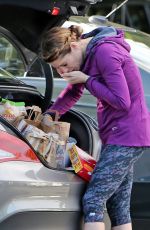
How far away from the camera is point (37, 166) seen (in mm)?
2967

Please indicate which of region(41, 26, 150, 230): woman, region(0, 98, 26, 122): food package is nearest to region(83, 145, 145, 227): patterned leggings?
region(41, 26, 150, 230): woman

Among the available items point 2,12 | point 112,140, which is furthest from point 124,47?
point 2,12

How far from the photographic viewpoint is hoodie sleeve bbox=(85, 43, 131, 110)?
300 cm

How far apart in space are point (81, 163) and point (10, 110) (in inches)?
23.5

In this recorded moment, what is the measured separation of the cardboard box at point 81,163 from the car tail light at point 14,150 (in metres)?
0.22

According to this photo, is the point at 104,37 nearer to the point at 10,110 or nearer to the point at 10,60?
the point at 10,110

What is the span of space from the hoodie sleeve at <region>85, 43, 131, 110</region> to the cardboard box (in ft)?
1.07

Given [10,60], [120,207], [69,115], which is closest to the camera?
[120,207]

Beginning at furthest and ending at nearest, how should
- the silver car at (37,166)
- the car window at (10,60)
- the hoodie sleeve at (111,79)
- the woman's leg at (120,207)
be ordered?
the car window at (10,60) → the woman's leg at (120,207) → the hoodie sleeve at (111,79) → the silver car at (37,166)

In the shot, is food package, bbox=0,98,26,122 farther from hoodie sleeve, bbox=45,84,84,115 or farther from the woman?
the woman

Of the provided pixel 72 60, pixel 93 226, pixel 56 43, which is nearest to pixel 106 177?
pixel 93 226

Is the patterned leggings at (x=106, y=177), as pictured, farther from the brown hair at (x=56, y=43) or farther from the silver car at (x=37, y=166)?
the brown hair at (x=56, y=43)

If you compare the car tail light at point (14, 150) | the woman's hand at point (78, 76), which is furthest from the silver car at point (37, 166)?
the woman's hand at point (78, 76)

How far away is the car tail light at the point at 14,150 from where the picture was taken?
289 cm
